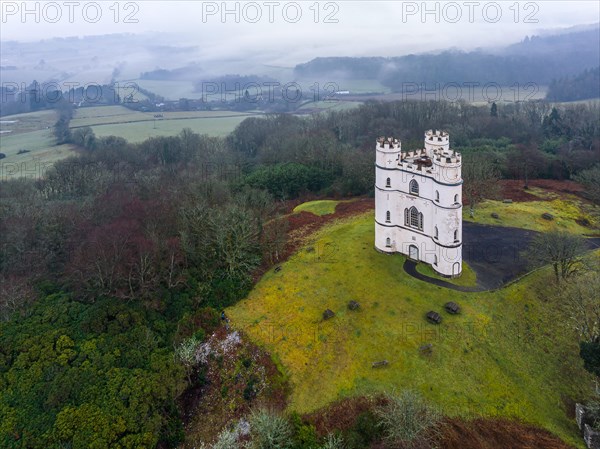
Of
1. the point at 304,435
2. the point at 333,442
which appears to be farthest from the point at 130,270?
the point at 333,442

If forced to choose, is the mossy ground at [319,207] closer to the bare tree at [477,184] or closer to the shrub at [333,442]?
the bare tree at [477,184]

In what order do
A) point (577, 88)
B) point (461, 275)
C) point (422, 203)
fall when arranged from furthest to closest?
1. point (577, 88)
2. point (422, 203)
3. point (461, 275)

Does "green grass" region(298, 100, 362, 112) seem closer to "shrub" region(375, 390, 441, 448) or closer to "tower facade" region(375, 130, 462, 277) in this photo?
"tower facade" region(375, 130, 462, 277)

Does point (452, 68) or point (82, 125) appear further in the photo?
point (452, 68)

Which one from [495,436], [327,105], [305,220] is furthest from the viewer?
[327,105]

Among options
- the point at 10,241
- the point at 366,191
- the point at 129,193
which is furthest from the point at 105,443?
the point at 366,191

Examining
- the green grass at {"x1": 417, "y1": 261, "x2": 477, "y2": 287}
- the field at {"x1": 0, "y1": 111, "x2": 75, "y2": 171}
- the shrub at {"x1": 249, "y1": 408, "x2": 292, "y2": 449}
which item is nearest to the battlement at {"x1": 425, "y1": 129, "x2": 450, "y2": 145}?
the green grass at {"x1": 417, "y1": 261, "x2": 477, "y2": 287}

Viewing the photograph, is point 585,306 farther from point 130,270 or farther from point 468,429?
point 130,270
